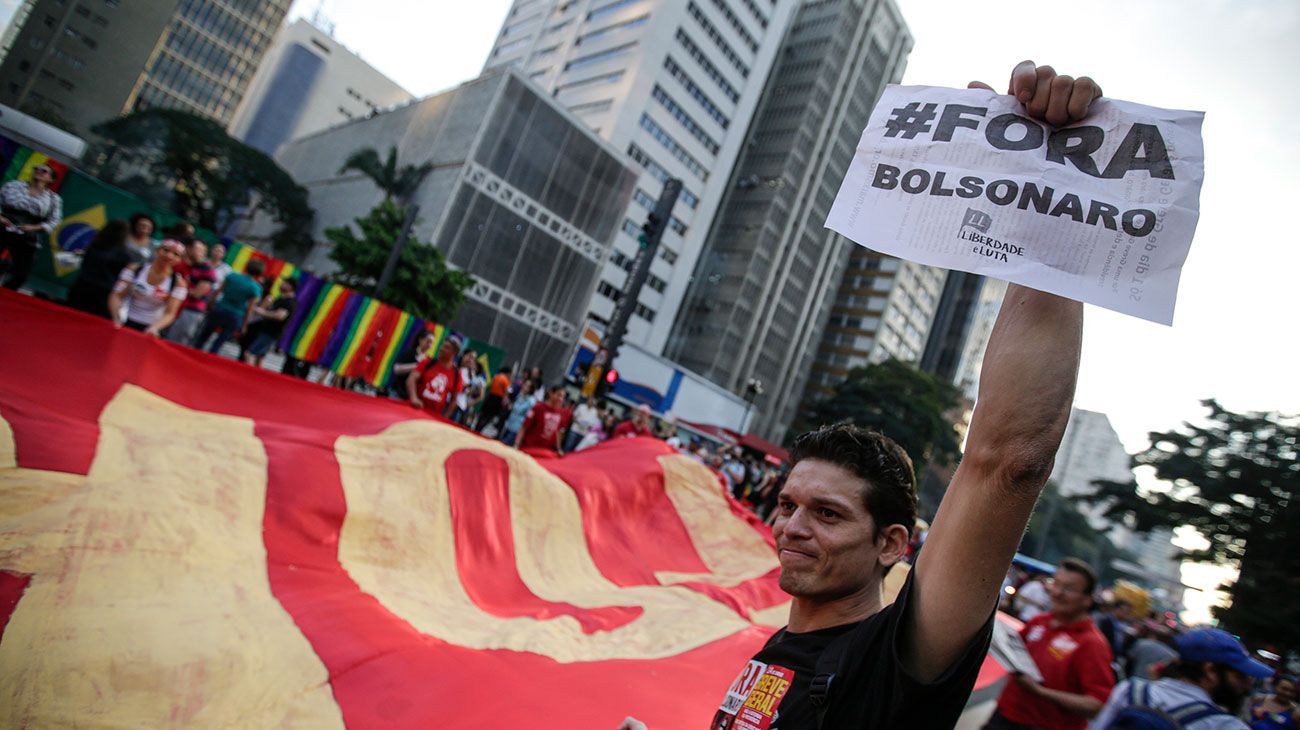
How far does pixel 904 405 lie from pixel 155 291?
5038cm

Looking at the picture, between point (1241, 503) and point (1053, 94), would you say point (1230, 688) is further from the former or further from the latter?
point (1241, 503)

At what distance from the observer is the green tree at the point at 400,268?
26641mm

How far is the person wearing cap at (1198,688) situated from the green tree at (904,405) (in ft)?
151

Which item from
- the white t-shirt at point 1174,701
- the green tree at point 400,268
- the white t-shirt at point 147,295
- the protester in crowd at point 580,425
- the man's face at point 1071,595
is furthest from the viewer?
the green tree at point 400,268

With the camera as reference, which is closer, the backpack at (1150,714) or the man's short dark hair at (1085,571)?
the backpack at (1150,714)

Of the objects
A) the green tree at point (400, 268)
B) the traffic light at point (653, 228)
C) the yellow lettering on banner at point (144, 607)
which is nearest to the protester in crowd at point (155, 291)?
the yellow lettering on banner at point (144, 607)

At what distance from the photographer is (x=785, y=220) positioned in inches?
2381

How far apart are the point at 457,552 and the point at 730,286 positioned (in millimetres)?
56077

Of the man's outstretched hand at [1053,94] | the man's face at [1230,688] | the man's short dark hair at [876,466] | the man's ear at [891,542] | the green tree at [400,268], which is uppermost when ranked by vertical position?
the green tree at [400,268]

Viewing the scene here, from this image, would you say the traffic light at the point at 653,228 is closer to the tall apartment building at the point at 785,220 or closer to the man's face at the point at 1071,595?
the man's face at the point at 1071,595

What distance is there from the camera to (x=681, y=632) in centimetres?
405

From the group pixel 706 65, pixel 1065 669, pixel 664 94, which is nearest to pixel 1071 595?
pixel 1065 669

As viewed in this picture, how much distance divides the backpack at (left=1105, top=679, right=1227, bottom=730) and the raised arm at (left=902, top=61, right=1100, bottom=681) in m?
2.30

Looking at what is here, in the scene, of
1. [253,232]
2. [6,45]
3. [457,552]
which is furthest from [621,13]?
[457,552]
